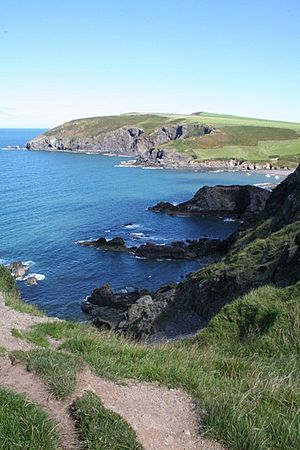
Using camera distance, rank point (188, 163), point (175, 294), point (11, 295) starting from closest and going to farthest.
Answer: point (11, 295)
point (175, 294)
point (188, 163)

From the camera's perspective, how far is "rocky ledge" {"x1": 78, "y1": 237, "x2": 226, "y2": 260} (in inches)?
2589

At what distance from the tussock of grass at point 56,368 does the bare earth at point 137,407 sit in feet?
0.41

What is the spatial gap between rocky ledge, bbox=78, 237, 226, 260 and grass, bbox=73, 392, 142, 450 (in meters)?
57.5

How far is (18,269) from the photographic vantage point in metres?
56.9

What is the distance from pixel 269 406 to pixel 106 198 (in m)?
103

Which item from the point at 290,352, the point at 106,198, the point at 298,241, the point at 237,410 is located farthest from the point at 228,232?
the point at 237,410

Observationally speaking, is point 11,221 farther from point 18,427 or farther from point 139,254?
point 18,427

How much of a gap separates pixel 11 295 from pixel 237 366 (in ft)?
64.5

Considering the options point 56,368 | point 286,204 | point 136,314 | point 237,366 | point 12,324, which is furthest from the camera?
point 286,204

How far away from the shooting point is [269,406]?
26.8 feet

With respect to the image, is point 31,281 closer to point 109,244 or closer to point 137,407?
point 109,244

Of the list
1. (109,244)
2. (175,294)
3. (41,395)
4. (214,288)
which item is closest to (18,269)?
(109,244)

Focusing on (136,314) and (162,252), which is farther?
(162,252)

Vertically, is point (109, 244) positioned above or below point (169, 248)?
below
